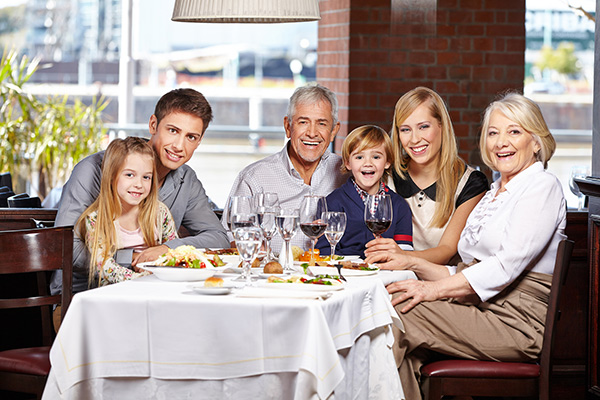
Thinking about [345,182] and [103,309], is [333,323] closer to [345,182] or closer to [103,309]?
[103,309]

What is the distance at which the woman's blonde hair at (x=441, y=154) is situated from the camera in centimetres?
333

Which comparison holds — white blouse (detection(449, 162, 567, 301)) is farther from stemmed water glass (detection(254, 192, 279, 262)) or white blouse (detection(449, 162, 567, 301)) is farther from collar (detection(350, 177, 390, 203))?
stemmed water glass (detection(254, 192, 279, 262))

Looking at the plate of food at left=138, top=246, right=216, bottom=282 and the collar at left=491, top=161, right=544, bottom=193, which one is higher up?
the collar at left=491, top=161, right=544, bottom=193

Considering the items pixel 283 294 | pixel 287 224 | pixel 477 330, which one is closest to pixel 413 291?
pixel 477 330

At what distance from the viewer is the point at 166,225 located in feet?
10.3

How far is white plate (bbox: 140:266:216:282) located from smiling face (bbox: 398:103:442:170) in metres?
1.29

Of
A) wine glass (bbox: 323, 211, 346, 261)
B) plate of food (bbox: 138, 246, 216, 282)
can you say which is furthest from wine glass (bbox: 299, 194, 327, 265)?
plate of food (bbox: 138, 246, 216, 282)

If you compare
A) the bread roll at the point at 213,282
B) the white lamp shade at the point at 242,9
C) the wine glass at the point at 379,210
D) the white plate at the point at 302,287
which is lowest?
the white plate at the point at 302,287

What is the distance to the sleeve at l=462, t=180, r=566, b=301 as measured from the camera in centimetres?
272

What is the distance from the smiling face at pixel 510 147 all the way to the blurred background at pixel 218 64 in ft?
34.7

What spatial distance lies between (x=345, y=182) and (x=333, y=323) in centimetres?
146

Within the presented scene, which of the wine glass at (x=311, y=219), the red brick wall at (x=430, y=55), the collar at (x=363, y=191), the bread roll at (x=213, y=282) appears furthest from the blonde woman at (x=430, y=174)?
the red brick wall at (x=430, y=55)

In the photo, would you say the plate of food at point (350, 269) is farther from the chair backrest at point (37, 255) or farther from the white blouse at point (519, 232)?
the chair backrest at point (37, 255)

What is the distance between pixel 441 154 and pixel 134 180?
1.28 meters
